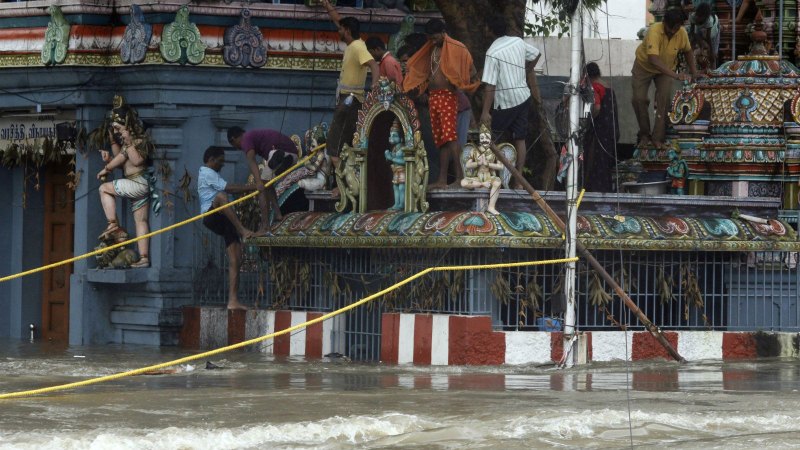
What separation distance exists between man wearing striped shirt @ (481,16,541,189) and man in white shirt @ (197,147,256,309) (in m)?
2.82

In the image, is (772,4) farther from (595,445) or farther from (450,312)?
(595,445)

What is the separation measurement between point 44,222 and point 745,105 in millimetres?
8902

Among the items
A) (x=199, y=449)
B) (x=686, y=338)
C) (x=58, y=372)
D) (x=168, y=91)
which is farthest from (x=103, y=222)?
(x=199, y=449)

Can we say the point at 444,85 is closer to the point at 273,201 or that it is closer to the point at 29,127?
the point at 273,201

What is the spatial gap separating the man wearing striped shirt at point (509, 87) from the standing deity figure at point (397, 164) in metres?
0.91

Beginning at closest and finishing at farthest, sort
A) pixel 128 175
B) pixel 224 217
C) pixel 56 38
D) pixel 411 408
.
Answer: pixel 411 408, pixel 224 217, pixel 128 175, pixel 56 38

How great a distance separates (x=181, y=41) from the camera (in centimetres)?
1952

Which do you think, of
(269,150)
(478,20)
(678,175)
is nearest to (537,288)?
(678,175)

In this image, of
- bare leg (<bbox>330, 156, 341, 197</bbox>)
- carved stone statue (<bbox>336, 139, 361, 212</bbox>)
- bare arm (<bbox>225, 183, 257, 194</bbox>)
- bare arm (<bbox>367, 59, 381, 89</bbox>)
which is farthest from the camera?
bare arm (<bbox>225, 183, 257, 194</bbox>)

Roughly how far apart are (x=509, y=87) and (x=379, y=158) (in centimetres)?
146

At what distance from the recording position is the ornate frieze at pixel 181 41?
19.5 m

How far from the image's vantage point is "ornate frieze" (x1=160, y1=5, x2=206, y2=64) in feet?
64.0

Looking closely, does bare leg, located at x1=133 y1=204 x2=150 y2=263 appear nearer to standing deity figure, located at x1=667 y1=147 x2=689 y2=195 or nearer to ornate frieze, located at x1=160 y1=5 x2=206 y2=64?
ornate frieze, located at x1=160 y1=5 x2=206 y2=64

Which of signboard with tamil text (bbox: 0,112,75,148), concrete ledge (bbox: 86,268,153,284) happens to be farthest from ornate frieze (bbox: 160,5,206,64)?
concrete ledge (bbox: 86,268,153,284)
